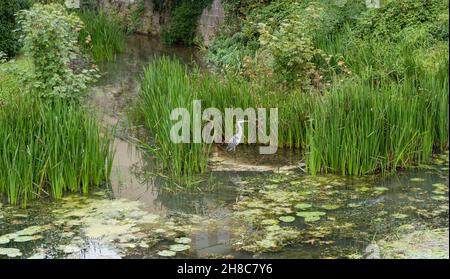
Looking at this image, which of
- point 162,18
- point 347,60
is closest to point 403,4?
point 347,60

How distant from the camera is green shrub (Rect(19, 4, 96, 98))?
24.4 ft

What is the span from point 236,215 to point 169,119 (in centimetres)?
168

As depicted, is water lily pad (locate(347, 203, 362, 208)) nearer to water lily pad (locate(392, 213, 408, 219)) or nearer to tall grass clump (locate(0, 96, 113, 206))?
water lily pad (locate(392, 213, 408, 219))

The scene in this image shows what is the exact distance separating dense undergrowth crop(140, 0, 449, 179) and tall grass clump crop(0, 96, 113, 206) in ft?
2.74

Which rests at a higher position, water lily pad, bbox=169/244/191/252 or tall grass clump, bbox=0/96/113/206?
tall grass clump, bbox=0/96/113/206

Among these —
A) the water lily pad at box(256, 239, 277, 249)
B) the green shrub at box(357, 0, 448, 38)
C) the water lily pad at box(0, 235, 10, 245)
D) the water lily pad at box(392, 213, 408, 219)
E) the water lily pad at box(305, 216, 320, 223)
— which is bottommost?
the water lily pad at box(256, 239, 277, 249)

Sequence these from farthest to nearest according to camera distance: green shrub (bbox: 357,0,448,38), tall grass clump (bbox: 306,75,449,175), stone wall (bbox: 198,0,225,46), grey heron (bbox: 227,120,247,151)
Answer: stone wall (bbox: 198,0,225,46)
green shrub (bbox: 357,0,448,38)
grey heron (bbox: 227,120,247,151)
tall grass clump (bbox: 306,75,449,175)

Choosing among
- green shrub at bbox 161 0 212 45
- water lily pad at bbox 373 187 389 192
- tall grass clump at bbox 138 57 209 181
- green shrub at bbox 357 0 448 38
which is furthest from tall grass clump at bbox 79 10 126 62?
water lily pad at bbox 373 187 389 192

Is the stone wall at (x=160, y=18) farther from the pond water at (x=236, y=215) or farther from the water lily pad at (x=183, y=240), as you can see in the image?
the water lily pad at (x=183, y=240)

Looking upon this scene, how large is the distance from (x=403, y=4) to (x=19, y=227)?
715cm

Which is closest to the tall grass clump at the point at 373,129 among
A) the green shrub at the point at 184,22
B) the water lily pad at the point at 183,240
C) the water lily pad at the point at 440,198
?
the water lily pad at the point at 440,198

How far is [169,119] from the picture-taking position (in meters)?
6.69

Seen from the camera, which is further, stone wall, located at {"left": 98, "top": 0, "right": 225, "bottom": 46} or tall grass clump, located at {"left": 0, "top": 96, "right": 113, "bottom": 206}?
stone wall, located at {"left": 98, "top": 0, "right": 225, "bottom": 46}

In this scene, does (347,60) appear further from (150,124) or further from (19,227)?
(19,227)
